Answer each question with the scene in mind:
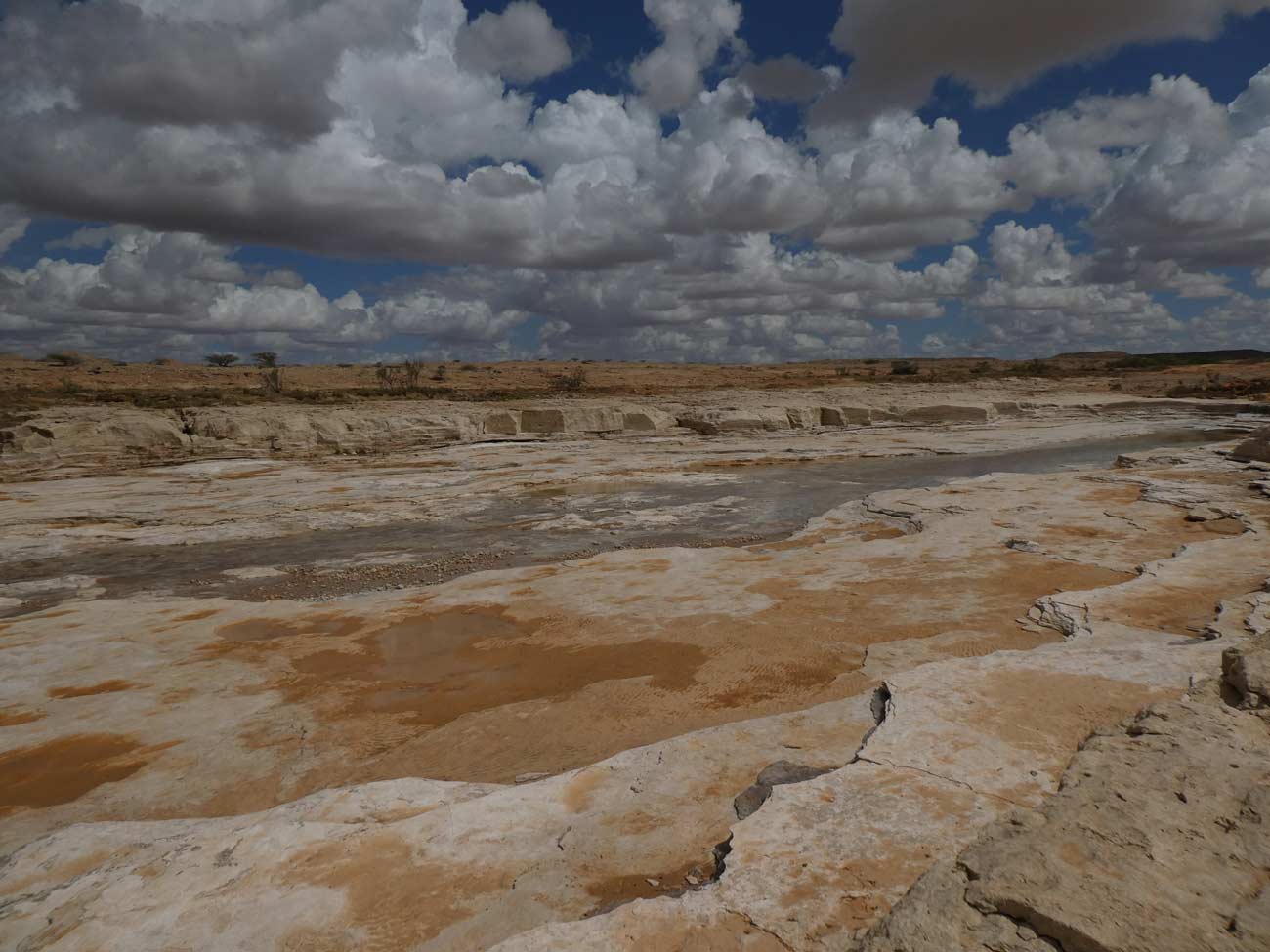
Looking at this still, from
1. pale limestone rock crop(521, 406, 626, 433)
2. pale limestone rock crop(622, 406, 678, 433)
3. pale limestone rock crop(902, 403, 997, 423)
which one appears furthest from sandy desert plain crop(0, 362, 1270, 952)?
pale limestone rock crop(902, 403, 997, 423)

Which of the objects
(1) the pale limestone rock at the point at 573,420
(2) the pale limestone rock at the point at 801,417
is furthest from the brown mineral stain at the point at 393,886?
(2) the pale limestone rock at the point at 801,417

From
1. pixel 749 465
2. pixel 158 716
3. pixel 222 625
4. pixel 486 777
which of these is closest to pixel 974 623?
pixel 486 777

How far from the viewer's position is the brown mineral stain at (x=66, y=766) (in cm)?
409

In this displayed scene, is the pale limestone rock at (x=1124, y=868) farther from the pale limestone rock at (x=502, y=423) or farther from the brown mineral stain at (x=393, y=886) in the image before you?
the pale limestone rock at (x=502, y=423)

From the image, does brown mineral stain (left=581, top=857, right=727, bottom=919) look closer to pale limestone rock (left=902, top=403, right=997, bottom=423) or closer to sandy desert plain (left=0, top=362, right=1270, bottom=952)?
sandy desert plain (left=0, top=362, right=1270, bottom=952)

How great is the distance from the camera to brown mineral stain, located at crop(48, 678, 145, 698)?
538 centimetres

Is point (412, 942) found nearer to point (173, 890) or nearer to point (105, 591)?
point (173, 890)

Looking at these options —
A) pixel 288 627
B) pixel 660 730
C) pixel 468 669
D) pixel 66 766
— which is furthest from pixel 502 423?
pixel 660 730

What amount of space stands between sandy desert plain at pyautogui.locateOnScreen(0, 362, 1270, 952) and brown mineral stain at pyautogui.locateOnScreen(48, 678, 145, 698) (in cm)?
6

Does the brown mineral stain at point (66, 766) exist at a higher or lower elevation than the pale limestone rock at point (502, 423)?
lower

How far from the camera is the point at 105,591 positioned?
9.39 metres

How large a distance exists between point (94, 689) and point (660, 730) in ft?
14.5

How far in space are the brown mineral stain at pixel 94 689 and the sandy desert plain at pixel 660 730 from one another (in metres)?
0.06

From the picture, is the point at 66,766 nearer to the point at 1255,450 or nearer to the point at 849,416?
the point at 1255,450
